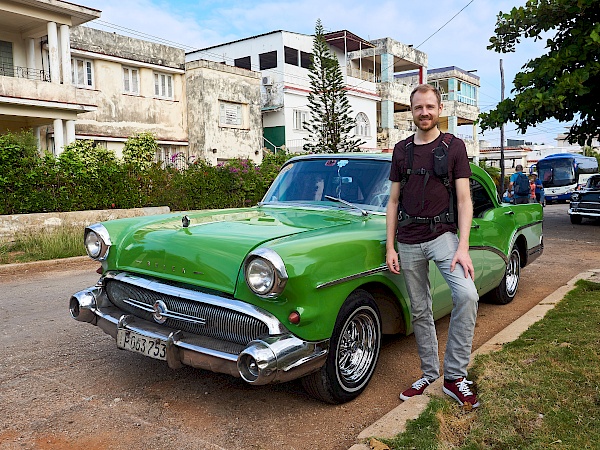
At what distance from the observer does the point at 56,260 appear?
962cm

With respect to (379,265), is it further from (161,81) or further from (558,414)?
(161,81)

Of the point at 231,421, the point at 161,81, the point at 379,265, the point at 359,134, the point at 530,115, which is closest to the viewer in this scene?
the point at 231,421

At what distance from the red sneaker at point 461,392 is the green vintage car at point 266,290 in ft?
1.76

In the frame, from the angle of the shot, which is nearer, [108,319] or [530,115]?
[108,319]

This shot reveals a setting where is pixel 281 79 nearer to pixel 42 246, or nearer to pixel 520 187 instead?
pixel 520 187

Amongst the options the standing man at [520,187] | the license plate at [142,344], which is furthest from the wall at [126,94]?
the license plate at [142,344]


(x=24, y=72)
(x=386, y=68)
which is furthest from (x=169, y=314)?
(x=386, y=68)

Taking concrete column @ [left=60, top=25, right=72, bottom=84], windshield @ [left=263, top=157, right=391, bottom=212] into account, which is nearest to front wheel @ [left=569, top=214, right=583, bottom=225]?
windshield @ [left=263, top=157, right=391, bottom=212]

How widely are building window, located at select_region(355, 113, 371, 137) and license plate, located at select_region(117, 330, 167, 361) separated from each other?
30304 millimetres

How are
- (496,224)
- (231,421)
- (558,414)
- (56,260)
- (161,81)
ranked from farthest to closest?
1. (161,81)
2. (56,260)
3. (496,224)
4. (231,421)
5. (558,414)

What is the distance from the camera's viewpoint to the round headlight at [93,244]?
3.94 meters

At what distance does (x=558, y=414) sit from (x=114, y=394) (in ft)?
9.06

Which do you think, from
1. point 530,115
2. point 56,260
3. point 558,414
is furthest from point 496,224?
point 530,115

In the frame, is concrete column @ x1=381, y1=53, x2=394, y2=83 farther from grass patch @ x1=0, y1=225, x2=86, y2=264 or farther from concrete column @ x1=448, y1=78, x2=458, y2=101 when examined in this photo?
grass patch @ x1=0, y1=225, x2=86, y2=264
